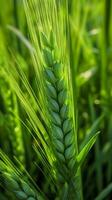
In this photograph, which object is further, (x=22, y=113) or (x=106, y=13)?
(x=106, y=13)

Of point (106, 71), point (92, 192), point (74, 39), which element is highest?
point (74, 39)

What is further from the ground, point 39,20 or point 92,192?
point 39,20

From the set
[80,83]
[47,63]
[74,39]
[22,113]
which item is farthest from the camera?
[74,39]

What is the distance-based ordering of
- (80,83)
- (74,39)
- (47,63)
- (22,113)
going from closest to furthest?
1. (47,63)
2. (22,113)
3. (80,83)
4. (74,39)

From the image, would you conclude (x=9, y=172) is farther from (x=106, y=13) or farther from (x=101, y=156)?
(x=106, y=13)

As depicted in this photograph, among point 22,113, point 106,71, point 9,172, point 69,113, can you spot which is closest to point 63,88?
point 69,113

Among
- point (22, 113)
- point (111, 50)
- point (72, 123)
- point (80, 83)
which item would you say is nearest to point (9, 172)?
point (72, 123)

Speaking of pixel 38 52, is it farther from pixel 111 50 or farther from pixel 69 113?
pixel 111 50
